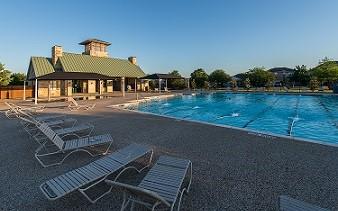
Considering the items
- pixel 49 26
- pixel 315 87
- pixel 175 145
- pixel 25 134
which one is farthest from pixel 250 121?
pixel 315 87

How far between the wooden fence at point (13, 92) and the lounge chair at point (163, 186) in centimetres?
2806

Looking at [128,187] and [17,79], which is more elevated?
[17,79]

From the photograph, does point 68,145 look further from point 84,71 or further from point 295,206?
point 84,71

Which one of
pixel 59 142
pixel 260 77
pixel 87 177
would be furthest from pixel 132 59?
pixel 87 177

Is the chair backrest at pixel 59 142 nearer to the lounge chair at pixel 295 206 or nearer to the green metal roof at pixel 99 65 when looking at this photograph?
the lounge chair at pixel 295 206

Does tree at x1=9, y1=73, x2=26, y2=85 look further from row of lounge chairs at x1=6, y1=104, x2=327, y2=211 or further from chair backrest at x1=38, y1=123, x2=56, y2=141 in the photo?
row of lounge chairs at x1=6, y1=104, x2=327, y2=211

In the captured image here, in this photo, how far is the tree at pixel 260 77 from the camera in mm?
44569

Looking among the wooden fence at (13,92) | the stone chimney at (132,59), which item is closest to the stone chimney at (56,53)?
the wooden fence at (13,92)

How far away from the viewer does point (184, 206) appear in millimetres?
3555

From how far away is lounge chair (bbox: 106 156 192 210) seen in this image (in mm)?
3043

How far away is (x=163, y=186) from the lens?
3.50 meters

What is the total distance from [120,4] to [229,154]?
22193mm

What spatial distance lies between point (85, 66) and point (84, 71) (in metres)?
1.34

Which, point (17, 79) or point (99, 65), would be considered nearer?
point (99, 65)
